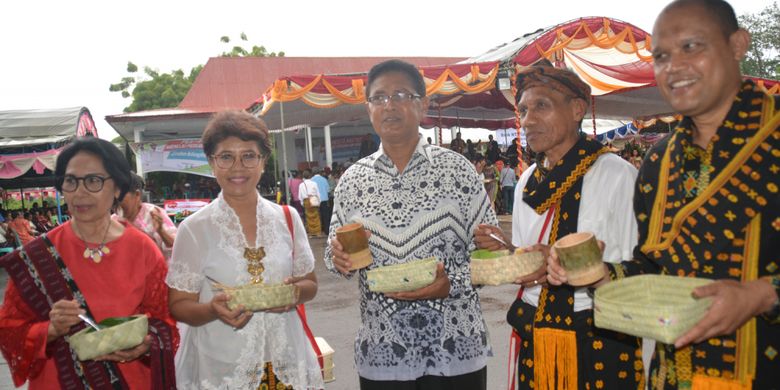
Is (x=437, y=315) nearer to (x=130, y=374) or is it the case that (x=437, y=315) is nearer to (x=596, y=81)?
(x=130, y=374)

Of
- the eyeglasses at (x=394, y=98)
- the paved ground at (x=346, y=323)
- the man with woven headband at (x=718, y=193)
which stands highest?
the eyeglasses at (x=394, y=98)

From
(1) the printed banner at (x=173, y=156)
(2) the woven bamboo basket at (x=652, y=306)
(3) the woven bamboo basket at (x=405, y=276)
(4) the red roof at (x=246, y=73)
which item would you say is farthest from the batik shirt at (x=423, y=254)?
(4) the red roof at (x=246, y=73)

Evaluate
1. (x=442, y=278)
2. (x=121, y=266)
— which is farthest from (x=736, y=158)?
(x=121, y=266)

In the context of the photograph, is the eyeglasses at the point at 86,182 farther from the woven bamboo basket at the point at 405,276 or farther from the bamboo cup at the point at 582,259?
the bamboo cup at the point at 582,259

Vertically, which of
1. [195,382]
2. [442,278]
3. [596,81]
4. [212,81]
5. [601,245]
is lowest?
[195,382]

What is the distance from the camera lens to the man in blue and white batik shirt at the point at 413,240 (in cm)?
250

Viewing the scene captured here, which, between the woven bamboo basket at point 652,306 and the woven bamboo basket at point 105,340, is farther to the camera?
the woven bamboo basket at point 105,340

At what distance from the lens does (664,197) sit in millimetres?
1825

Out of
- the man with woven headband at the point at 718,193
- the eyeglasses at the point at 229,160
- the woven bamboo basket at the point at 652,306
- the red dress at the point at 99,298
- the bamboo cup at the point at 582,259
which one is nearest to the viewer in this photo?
the woven bamboo basket at the point at 652,306

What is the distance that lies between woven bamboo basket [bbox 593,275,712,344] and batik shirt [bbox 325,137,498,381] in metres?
0.90

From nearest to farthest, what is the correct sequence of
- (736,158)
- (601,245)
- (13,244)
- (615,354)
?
(736,158) → (601,245) → (615,354) → (13,244)

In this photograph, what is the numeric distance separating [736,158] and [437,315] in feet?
4.30

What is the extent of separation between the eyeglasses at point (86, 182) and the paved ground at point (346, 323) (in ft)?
8.69

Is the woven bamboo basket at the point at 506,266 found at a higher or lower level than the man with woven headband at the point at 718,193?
lower
